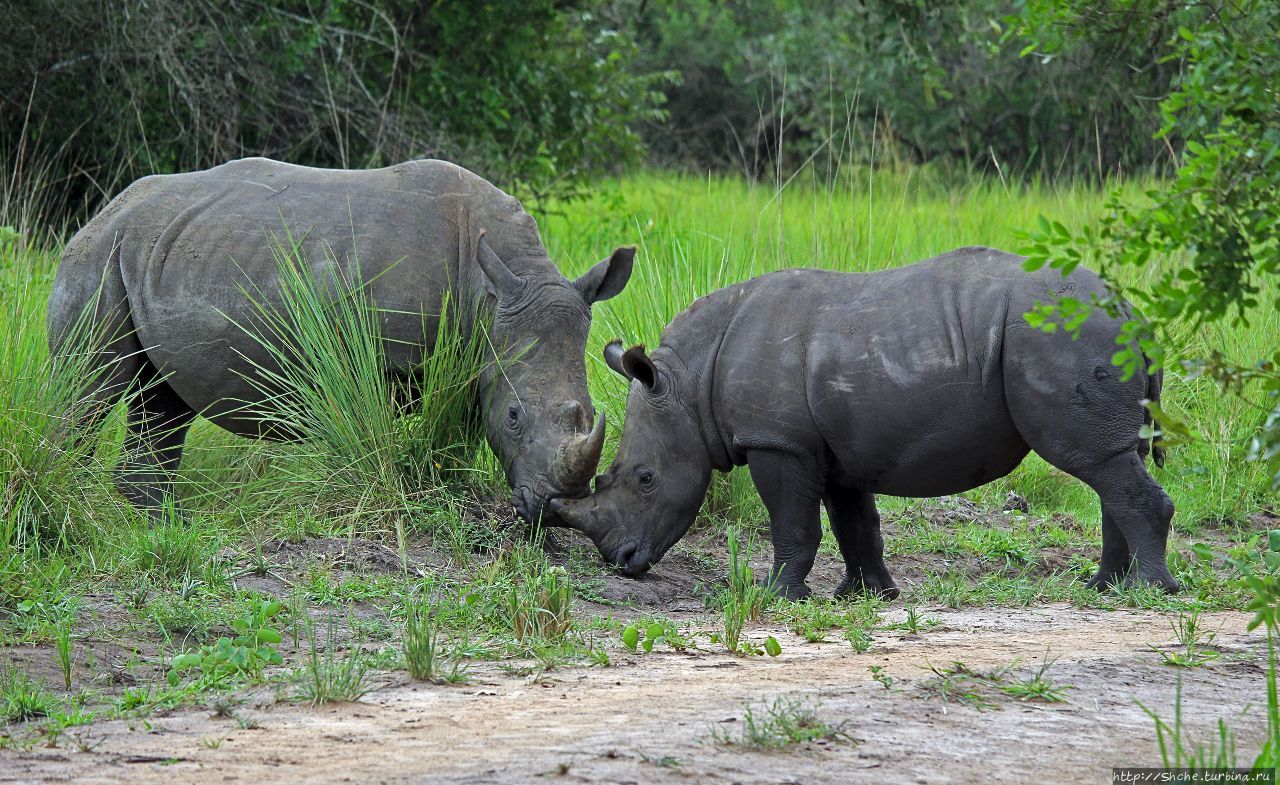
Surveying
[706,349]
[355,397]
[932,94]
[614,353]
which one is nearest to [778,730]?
[706,349]

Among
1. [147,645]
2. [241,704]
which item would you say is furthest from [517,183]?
[241,704]

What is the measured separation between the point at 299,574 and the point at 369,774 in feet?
8.16

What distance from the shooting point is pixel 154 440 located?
7043mm

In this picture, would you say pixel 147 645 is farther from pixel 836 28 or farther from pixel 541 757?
pixel 836 28

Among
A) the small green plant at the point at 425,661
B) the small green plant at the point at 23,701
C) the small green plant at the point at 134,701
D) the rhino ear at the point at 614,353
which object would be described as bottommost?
the small green plant at the point at 23,701

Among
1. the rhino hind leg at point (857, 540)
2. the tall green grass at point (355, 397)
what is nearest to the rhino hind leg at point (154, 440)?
the tall green grass at point (355, 397)

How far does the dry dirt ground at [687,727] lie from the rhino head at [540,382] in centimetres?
165

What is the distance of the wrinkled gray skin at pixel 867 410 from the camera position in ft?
17.6

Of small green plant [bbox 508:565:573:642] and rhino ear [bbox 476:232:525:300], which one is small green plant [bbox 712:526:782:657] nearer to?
small green plant [bbox 508:565:573:642]

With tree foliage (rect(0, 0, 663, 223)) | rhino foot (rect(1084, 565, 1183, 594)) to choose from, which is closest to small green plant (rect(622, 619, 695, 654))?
rhino foot (rect(1084, 565, 1183, 594))

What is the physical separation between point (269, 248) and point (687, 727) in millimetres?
3695

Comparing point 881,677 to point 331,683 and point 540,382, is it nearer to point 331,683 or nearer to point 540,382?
point 331,683

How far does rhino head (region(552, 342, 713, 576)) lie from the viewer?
6.01m

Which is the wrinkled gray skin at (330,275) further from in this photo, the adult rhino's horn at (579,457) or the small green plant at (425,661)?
the small green plant at (425,661)
